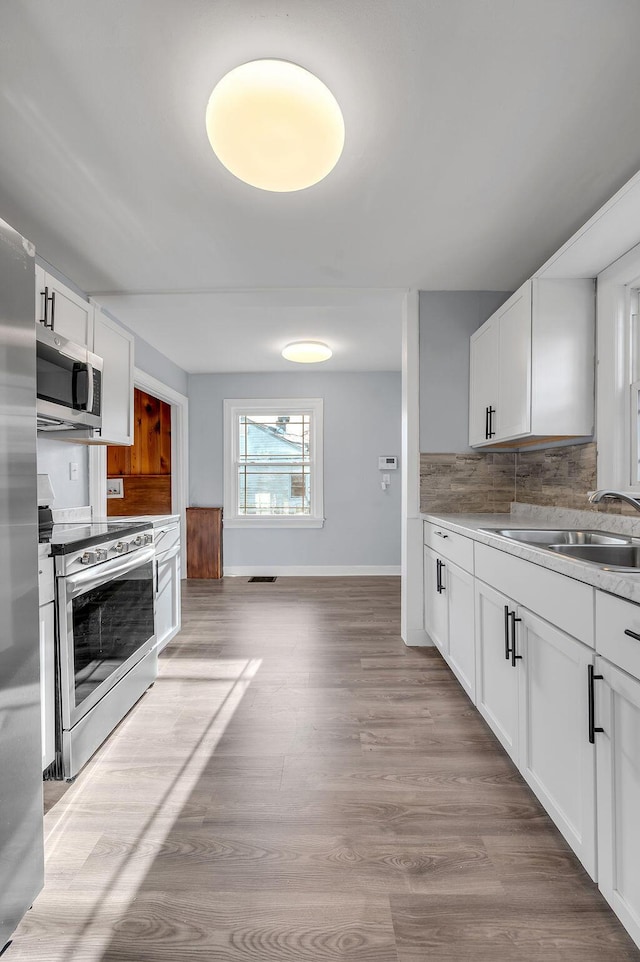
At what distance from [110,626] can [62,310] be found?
1.62m

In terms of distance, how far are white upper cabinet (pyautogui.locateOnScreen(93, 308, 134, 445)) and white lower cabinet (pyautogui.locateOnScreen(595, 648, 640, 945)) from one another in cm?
277

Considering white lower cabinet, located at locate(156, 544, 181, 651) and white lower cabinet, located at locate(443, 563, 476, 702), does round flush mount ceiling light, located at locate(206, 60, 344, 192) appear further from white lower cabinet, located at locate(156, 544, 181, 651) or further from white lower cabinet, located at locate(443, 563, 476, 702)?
white lower cabinet, located at locate(156, 544, 181, 651)

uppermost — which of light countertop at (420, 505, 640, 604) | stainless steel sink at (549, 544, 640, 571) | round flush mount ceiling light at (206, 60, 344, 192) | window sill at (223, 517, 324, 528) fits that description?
round flush mount ceiling light at (206, 60, 344, 192)

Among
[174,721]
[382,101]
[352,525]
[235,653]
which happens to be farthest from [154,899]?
[352,525]

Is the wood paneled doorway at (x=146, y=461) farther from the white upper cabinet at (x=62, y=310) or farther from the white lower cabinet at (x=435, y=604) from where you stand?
the white lower cabinet at (x=435, y=604)

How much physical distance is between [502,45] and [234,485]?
16.2ft

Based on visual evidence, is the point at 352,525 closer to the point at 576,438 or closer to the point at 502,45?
the point at 576,438

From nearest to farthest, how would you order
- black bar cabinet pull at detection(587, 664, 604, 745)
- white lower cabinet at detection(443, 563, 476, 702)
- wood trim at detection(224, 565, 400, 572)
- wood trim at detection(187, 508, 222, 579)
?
black bar cabinet pull at detection(587, 664, 604, 745) < white lower cabinet at detection(443, 563, 476, 702) < wood trim at detection(187, 508, 222, 579) < wood trim at detection(224, 565, 400, 572)

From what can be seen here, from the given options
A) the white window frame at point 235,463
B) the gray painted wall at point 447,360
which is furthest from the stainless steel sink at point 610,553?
the white window frame at point 235,463

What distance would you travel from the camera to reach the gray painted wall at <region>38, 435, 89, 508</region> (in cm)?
285

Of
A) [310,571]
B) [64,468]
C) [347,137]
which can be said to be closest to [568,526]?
[347,137]

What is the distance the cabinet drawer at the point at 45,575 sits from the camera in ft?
5.65

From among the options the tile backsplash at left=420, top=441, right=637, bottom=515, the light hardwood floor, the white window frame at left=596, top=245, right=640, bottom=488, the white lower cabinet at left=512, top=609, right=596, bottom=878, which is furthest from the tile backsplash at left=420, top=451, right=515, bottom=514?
the white lower cabinet at left=512, top=609, right=596, bottom=878

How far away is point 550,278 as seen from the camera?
2.47 m
